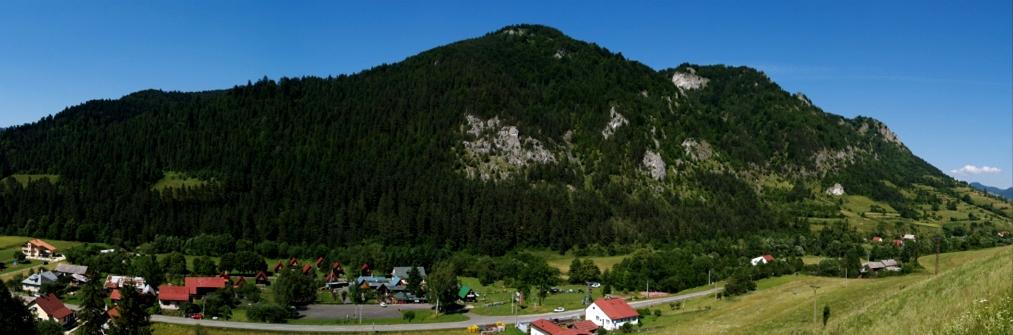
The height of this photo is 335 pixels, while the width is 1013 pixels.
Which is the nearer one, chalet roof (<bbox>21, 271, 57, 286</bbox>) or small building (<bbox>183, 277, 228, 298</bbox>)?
chalet roof (<bbox>21, 271, 57, 286</bbox>)

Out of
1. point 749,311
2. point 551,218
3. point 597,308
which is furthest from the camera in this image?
point 551,218

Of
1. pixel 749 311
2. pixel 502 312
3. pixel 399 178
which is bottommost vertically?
pixel 502 312

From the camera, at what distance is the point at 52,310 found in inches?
2936

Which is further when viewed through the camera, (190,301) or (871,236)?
(871,236)

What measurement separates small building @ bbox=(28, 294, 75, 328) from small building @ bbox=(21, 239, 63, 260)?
5469 centimetres

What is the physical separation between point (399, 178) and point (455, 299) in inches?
4118

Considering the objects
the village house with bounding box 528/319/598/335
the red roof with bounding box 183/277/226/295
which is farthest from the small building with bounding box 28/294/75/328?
the village house with bounding box 528/319/598/335

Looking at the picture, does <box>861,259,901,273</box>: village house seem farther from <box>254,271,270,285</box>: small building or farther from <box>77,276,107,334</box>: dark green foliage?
<box>77,276,107,334</box>: dark green foliage

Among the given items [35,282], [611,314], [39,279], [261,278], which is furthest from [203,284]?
[611,314]

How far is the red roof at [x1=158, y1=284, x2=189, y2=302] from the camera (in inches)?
3361

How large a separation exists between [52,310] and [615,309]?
2781 inches

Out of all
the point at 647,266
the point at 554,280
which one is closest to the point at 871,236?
the point at 647,266

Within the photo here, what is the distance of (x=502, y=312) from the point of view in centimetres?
8850

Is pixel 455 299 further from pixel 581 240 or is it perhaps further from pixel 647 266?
pixel 581 240
